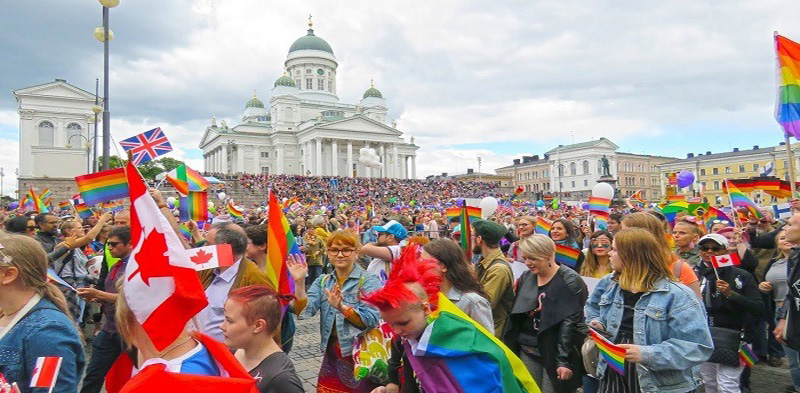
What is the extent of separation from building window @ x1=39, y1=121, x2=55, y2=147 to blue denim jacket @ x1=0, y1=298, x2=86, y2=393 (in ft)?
190

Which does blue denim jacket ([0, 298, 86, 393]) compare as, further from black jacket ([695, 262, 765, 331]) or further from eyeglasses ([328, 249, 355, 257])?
black jacket ([695, 262, 765, 331])

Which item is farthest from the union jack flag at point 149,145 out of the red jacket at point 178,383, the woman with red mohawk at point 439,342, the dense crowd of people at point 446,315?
the red jacket at point 178,383

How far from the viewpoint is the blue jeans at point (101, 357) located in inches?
160

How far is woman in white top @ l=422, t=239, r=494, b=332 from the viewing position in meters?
3.40

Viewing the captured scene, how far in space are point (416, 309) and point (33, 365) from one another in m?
1.81

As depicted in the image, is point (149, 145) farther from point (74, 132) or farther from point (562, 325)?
point (74, 132)

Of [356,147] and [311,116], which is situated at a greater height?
[311,116]

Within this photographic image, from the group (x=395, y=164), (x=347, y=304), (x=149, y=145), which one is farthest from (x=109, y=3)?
(x=395, y=164)

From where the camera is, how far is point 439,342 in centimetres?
232

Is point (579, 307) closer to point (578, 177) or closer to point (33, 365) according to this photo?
point (33, 365)

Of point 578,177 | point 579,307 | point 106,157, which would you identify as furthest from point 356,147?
point 579,307

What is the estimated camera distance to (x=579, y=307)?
393 centimetres

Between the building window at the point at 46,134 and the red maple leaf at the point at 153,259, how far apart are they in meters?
58.5

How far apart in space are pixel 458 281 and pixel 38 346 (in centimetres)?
244
